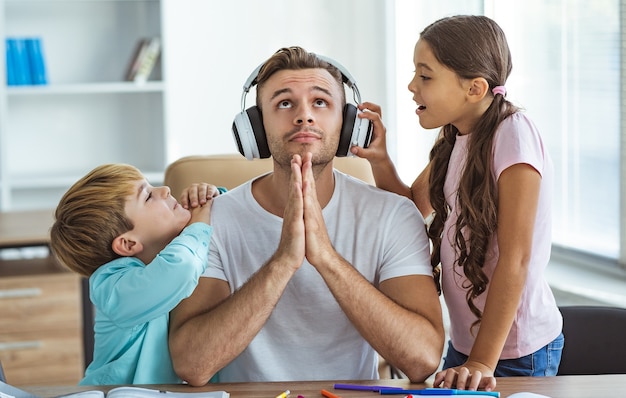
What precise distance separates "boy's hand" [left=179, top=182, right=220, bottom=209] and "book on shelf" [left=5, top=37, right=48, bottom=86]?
2.38 meters

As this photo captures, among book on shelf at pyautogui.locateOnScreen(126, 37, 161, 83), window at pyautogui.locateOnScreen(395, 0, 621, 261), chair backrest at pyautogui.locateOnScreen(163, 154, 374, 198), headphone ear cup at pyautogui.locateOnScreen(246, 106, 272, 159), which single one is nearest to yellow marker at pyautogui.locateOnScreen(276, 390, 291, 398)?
headphone ear cup at pyautogui.locateOnScreen(246, 106, 272, 159)

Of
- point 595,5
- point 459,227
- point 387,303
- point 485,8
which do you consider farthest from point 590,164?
point 387,303

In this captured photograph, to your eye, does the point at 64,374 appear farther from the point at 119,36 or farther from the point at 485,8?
the point at 485,8

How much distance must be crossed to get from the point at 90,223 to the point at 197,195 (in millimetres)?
245

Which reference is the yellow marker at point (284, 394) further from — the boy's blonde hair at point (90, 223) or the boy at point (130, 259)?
the boy's blonde hair at point (90, 223)

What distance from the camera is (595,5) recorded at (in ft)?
8.98

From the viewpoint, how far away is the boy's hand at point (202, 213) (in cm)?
167

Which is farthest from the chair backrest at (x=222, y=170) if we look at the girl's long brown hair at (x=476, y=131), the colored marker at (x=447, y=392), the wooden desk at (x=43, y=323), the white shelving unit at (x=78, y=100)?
the white shelving unit at (x=78, y=100)

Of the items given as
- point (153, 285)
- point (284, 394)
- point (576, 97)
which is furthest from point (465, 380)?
point (576, 97)

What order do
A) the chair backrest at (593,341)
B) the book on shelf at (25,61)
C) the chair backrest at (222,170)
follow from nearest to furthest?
the chair backrest at (593,341) → the chair backrest at (222,170) → the book on shelf at (25,61)

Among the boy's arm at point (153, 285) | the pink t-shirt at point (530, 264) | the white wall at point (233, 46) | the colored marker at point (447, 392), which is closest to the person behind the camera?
the colored marker at point (447, 392)

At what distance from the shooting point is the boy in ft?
4.74

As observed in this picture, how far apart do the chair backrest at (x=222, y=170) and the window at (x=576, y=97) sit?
1000mm

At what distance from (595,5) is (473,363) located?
5.50 feet
